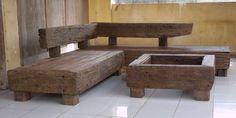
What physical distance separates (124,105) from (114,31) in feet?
7.46

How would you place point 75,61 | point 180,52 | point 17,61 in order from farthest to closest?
point 180,52 < point 17,61 < point 75,61

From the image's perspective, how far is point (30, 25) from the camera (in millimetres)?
4641

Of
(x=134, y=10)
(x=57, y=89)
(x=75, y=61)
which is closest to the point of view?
(x=57, y=89)

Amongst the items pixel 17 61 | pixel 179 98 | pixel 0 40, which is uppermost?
pixel 0 40

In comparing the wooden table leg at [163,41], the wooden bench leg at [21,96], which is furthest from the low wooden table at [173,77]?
the wooden table leg at [163,41]

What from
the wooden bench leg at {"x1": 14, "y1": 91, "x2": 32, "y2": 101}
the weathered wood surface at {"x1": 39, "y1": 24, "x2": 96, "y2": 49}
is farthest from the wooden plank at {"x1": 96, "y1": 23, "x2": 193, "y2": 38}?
the wooden bench leg at {"x1": 14, "y1": 91, "x2": 32, "y2": 101}

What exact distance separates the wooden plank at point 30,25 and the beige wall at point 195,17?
2186mm

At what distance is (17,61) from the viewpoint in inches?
172

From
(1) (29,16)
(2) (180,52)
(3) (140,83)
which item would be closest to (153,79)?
(3) (140,83)

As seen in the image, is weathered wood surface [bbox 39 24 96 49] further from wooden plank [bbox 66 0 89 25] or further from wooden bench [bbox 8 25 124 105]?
wooden plank [bbox 66 0 89 25]

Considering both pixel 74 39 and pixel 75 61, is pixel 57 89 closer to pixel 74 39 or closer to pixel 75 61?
pixel 75 61

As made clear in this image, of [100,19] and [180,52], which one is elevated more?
[100,19]

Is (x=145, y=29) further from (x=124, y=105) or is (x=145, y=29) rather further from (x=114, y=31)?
(x=124, y=105)

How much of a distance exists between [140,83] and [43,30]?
4.36 feet
